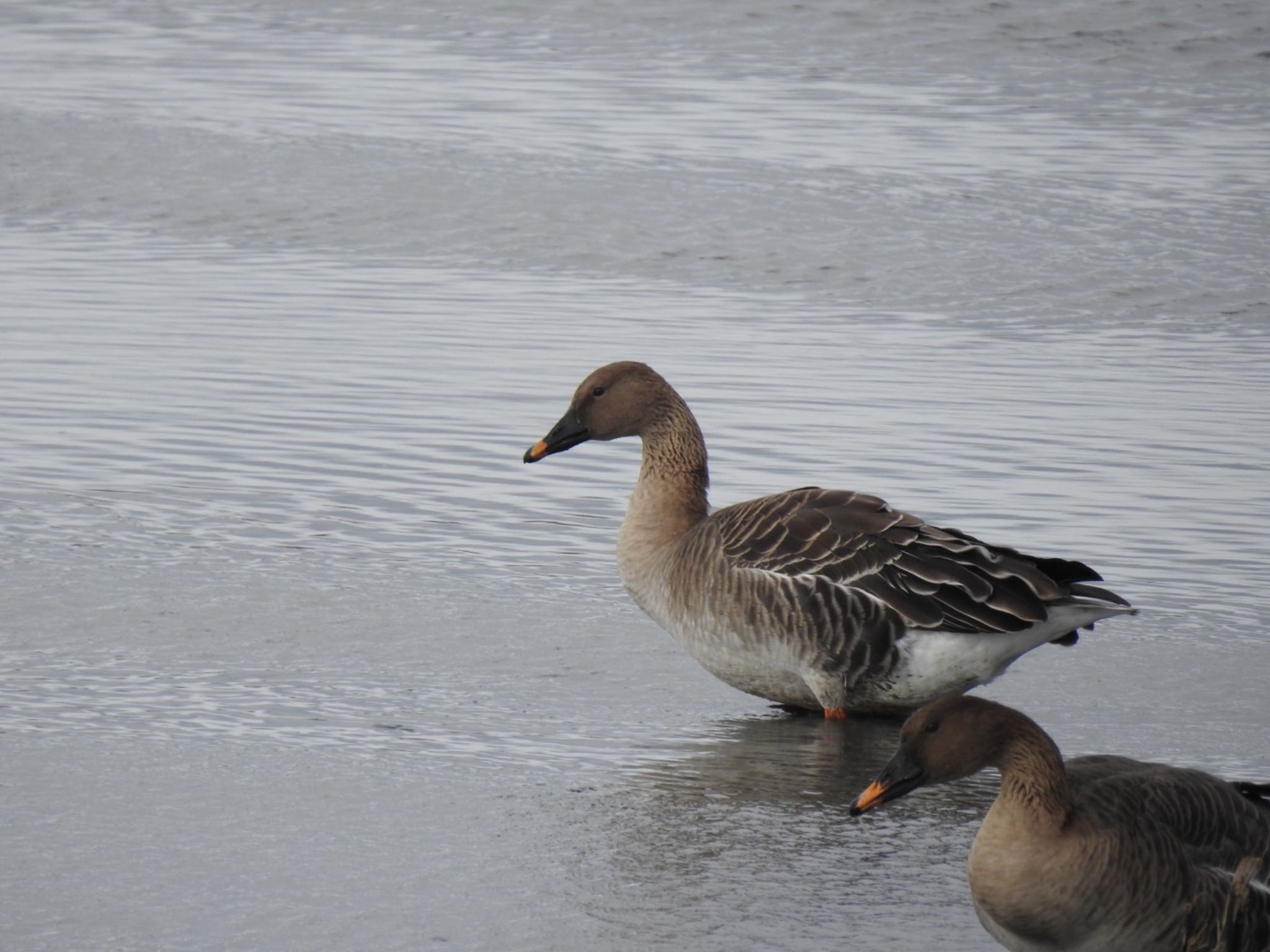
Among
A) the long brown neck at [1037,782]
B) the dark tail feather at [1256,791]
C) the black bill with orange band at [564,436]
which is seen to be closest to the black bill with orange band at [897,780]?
the long brown neck at [1037,782]

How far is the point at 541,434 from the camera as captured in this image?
8.92m

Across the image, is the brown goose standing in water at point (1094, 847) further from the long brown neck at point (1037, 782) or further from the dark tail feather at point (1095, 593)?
the dark tail feather at point (1095, 593)

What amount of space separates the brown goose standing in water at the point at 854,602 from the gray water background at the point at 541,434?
0.20 metres

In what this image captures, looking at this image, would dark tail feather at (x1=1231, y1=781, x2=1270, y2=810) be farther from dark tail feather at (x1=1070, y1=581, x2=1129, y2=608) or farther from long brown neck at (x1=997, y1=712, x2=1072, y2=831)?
dark tail feather at (x1=1070, y1=581, x2=1129, y2=608)

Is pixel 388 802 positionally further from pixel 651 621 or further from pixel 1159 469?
pixel 1159 469

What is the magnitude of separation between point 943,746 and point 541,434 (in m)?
4.83

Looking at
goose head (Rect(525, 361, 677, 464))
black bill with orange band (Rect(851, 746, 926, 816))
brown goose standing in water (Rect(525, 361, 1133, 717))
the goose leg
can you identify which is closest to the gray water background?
the goose leg

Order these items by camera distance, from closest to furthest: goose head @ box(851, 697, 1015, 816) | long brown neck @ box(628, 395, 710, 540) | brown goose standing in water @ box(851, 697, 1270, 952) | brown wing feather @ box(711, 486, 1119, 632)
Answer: brown goose standing in water @ box(851, 697, 1270, 952), goose head @ box(851, 697, 1015, 816), brown wing feather @ box(711, 486, 1119, 632), long brown neck @ box(628, 395, 710, 540)

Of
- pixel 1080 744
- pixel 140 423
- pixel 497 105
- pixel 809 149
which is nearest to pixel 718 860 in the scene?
pixel 1080 744

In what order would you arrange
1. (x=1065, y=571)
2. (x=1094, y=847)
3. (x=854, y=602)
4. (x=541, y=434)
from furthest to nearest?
(x=541, y=434)
(x=854, y=602)
(x=1065, y=571)
(x=1094, y=847)

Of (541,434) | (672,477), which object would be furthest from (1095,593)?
(541,434)

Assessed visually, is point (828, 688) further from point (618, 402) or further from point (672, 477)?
point (618, 402)

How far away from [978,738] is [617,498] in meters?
4.14

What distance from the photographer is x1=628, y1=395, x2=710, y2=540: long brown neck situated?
6531mm
